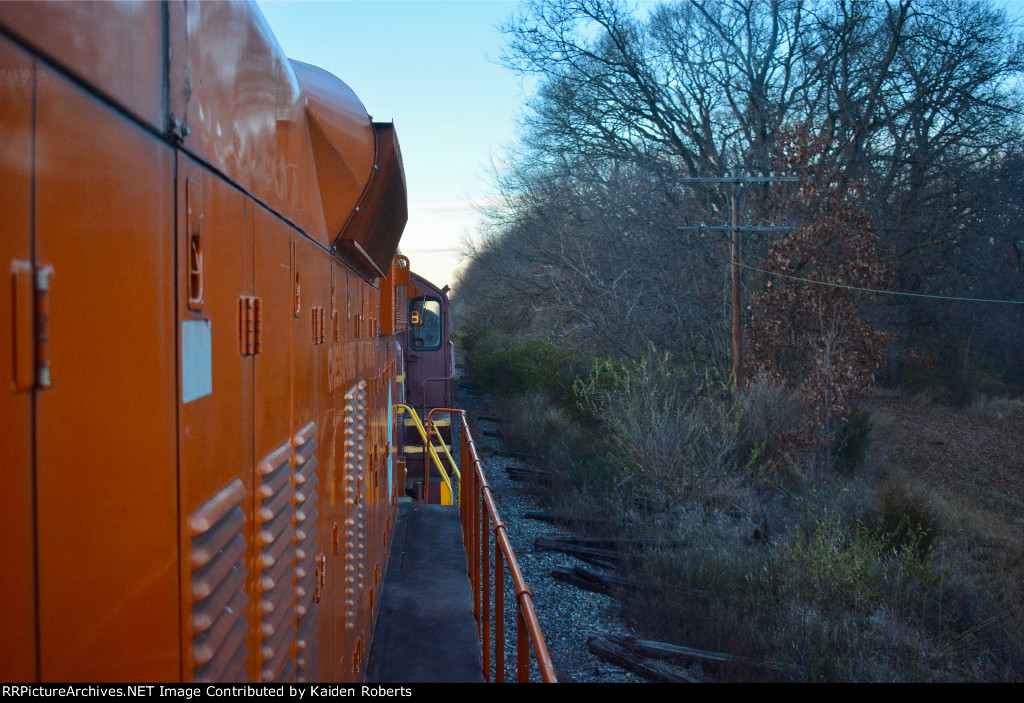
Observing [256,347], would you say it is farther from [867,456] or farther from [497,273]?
[497,273]

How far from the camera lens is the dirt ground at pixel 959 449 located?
18781 mm

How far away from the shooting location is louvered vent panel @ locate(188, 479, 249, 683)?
50.9 inches

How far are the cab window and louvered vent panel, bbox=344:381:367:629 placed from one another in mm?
11370

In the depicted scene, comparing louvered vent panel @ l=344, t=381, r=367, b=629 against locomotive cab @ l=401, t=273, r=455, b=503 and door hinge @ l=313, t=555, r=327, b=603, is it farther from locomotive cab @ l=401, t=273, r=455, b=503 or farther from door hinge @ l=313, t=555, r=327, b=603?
locomotive cab @ l=401, t=273, r=455, b=503

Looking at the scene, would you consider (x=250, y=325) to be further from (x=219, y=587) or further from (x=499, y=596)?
(x=499, y=596)

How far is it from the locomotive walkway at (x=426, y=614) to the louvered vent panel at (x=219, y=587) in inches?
101

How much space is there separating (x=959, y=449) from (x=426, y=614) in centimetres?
2403

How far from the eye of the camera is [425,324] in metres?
15.6

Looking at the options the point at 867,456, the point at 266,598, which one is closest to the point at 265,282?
the point at 266,598

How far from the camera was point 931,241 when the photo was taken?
28969 millimetres

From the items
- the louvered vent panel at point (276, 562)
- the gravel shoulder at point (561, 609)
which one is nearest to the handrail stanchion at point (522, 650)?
the louvered vent panel at point (276, 562)

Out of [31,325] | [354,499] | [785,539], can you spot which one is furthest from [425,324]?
[31,325]

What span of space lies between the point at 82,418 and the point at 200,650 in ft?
1.79

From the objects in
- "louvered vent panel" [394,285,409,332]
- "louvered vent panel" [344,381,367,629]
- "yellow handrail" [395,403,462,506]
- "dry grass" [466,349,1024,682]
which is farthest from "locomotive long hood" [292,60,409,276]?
"dry grass" [466,349,1024,682]
